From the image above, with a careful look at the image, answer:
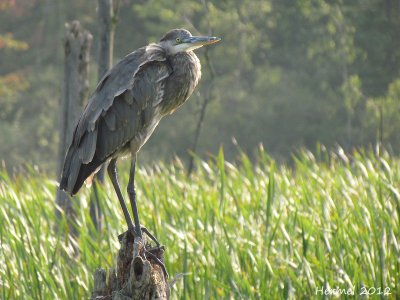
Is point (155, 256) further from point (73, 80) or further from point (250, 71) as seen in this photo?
point (250, 71)

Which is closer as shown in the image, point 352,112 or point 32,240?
point 32,240

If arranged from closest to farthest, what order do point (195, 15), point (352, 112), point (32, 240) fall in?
point (32, 240), point (352, 112), point (195, 15)

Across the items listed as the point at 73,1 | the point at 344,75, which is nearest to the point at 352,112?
the point at 344,75

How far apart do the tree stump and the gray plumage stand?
630 mm

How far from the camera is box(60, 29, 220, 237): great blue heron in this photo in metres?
4.94

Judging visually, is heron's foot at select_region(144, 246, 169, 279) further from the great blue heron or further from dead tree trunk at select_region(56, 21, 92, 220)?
dead tree trunk at select_region(56, 21, 92, 220)

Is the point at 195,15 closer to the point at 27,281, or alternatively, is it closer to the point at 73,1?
the point at 73,1

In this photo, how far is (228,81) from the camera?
A: 29.7m

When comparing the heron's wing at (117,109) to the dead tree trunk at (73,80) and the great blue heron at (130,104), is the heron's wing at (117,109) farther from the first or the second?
the dead tree trunk at (73,80)

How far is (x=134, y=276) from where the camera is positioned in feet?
13.2

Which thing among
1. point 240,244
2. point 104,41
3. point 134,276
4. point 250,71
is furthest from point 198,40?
point 250,71

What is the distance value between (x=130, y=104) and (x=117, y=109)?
0.27 feet

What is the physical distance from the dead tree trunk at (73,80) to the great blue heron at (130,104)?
5.30 ft

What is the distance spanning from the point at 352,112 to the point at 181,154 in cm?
572
